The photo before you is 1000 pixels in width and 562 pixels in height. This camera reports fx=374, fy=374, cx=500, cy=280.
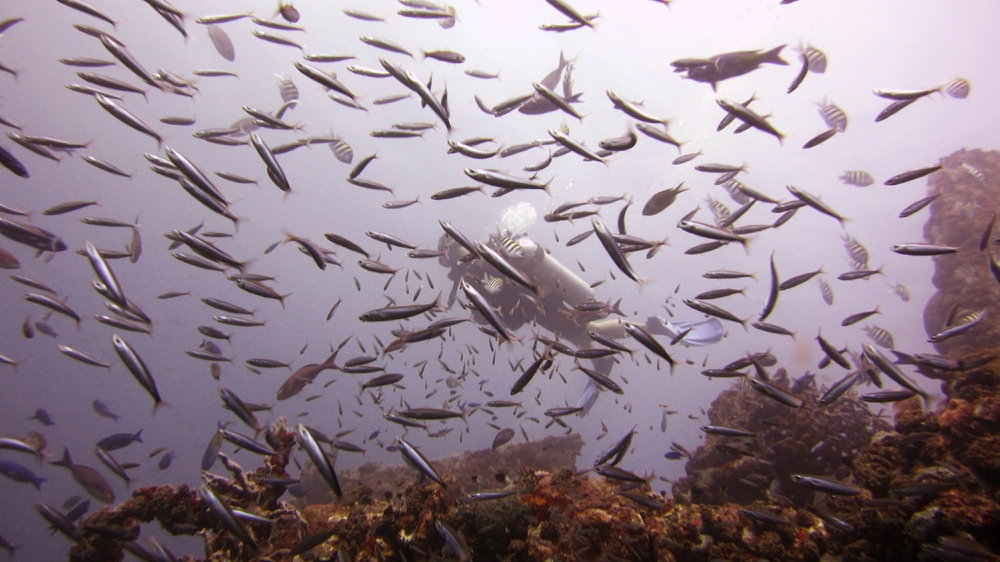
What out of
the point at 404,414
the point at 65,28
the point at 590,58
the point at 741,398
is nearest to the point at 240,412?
the point at 404,414

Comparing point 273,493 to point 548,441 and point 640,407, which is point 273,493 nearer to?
point 548,441

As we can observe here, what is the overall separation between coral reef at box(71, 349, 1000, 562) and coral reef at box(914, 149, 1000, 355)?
24.3 ft

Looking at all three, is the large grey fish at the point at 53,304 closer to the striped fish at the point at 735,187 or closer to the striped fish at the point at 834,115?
the striped fish at the point at 735,187

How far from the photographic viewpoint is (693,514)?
16.9 feet

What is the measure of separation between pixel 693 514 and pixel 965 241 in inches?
598

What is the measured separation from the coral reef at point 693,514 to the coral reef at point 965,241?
742 cm

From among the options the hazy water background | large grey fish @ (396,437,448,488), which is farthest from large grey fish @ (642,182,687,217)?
large grey fish @ (396,437,448,488)

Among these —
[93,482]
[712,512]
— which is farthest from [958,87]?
[93,482]

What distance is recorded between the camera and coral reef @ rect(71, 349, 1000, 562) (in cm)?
375

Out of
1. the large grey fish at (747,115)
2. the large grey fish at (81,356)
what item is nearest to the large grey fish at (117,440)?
the large grey fish at (81,356)

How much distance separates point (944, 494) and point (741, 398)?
6.04 metres

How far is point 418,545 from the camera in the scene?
5.00 metres

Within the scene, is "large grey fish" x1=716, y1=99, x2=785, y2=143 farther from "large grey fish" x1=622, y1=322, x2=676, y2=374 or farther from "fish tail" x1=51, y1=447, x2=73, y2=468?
"fish tail" x1=51, y1=447, x2=73, y2=468

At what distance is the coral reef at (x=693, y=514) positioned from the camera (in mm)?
3748
